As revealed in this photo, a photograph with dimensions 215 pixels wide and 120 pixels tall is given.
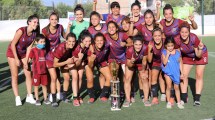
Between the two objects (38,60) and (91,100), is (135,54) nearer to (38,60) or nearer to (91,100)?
(91,100)

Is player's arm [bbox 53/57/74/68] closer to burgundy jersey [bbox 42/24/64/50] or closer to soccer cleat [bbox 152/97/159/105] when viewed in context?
burgundy jersey [bbox 42/24/64/50]

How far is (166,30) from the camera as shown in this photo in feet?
20.6

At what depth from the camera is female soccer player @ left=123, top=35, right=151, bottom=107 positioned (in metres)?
5.79

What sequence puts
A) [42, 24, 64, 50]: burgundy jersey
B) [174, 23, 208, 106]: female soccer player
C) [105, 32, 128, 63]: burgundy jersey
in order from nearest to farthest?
1. [174, 23, 208, 106]: female soccer player
2. [105, 32, 128, 63]: burgundy jersey
3. [42, 24, 64, 50]: burgundy jersey

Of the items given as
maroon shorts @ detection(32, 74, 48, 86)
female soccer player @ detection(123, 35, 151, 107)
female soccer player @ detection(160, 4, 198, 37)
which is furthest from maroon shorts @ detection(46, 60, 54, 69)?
female soccer player @ detection(160, 4, 198, 37)

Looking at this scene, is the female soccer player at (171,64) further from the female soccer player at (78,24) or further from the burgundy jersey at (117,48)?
the female soccer player at (78,24)

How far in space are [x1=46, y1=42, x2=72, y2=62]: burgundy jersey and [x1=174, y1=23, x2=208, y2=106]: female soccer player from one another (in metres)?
2.04

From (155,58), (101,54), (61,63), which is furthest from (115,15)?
(61,63)

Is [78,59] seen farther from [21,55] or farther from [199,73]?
[199,73]

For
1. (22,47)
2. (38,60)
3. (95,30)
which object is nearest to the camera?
(22,47)

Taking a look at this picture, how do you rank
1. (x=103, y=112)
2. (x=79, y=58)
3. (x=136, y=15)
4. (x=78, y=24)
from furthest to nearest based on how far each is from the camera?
(x=78, y=24), (x=136, y=15), (x=79, y=58), (x=103, y=112)

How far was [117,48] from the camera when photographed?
621 centimetres

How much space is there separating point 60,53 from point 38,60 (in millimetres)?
566

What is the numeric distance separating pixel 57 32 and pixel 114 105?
1889mm
